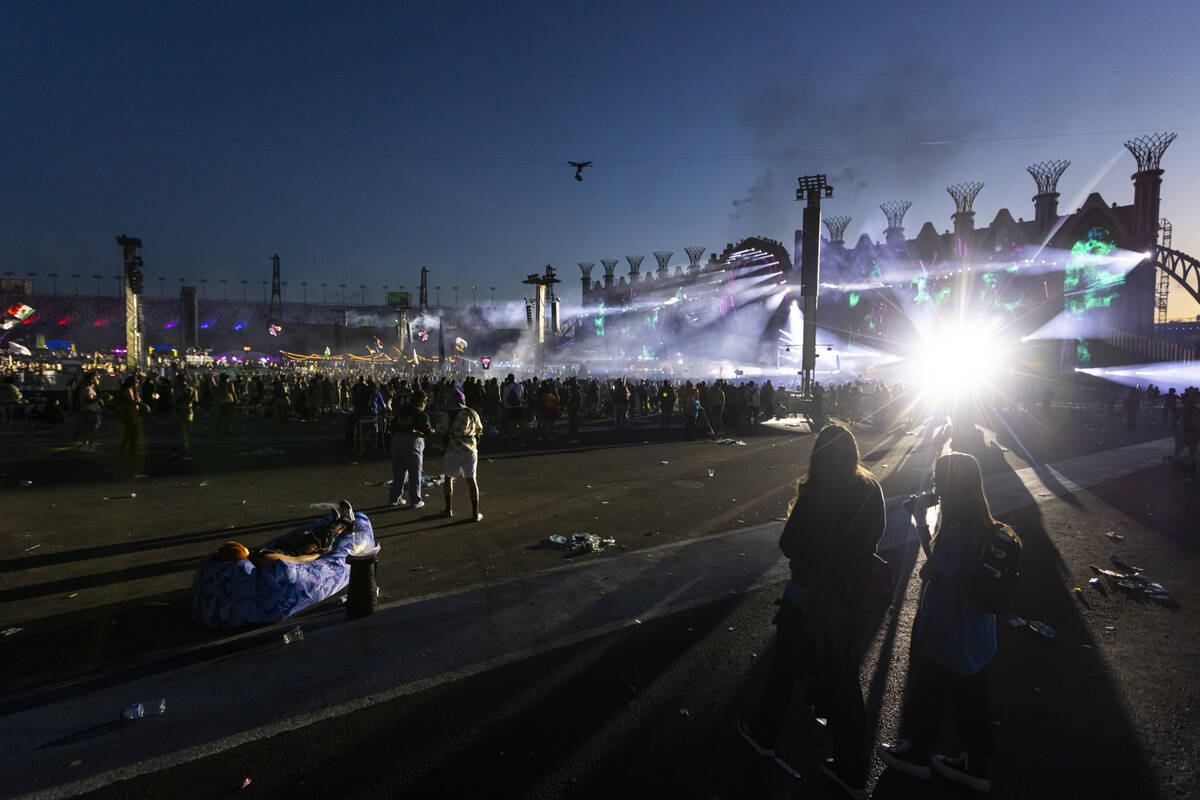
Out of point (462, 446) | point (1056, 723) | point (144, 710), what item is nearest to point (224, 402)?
point (462, 446)

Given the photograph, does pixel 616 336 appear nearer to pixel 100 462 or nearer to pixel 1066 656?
pixel 100 462

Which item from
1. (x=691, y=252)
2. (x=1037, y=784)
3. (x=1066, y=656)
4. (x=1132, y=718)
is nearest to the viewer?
(x=1037, y=784)

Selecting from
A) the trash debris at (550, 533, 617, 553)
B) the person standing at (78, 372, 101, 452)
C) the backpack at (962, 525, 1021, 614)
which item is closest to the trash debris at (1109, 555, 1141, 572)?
the backpack at (962, 525, 1021, 614)

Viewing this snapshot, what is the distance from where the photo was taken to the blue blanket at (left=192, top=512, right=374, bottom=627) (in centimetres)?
439

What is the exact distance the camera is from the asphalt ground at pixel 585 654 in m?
2.94

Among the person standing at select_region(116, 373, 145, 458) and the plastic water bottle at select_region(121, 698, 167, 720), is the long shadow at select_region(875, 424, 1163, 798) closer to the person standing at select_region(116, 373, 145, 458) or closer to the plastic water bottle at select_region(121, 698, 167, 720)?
the plastic water bottle at select_region(121, 698, 167, 720)

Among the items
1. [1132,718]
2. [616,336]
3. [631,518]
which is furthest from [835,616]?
[616,336]

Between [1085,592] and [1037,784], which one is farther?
[1085,592]

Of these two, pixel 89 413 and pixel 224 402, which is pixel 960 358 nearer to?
pixel 224 402

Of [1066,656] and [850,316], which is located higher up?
[850,316]

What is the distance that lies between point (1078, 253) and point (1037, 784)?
5432 cm

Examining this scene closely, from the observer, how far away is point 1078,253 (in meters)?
43.7

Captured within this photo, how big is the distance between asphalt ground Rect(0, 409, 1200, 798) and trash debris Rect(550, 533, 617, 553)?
0.18m

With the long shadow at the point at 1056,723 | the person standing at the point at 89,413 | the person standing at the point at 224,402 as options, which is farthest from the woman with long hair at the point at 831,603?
the person standing at the point at 224,402
